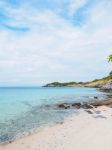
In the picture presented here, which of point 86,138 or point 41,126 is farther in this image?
point 41,126

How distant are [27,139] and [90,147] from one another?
447cm

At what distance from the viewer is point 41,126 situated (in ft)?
64.7

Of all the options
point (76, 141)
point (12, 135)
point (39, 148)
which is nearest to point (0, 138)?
point (12, 135)

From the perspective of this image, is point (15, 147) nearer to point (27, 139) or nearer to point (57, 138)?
point (27, 139)

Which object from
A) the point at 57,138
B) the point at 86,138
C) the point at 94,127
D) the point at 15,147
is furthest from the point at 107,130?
the point at 15,147

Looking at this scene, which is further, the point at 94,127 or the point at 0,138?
the point at 94,127

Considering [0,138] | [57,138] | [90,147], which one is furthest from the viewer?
[0,138]

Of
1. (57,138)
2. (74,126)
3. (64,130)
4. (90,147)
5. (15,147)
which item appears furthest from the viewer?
(74,126)

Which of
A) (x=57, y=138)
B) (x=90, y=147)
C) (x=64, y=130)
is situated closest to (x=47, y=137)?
(x=57, y=138)

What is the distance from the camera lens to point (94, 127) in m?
17.6

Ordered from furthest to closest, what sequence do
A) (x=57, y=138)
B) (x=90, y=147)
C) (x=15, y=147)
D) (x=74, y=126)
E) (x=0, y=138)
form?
1. (x=74, y=126)
2. (x=0, y=138)
3. (x=57, y=138)
4. (x=15, y=147)
5. (x=90, y=147)

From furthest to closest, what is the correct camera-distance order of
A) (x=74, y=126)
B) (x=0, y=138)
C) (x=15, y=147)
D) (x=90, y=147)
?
1. (x=74, y=126)
2. (x=0, y=138)
3. (x=15, y=147)
4. (x=90, y=147)

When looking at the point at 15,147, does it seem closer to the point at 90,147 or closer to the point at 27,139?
the point at 27,139

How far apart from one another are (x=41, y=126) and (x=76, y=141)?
657 cm
